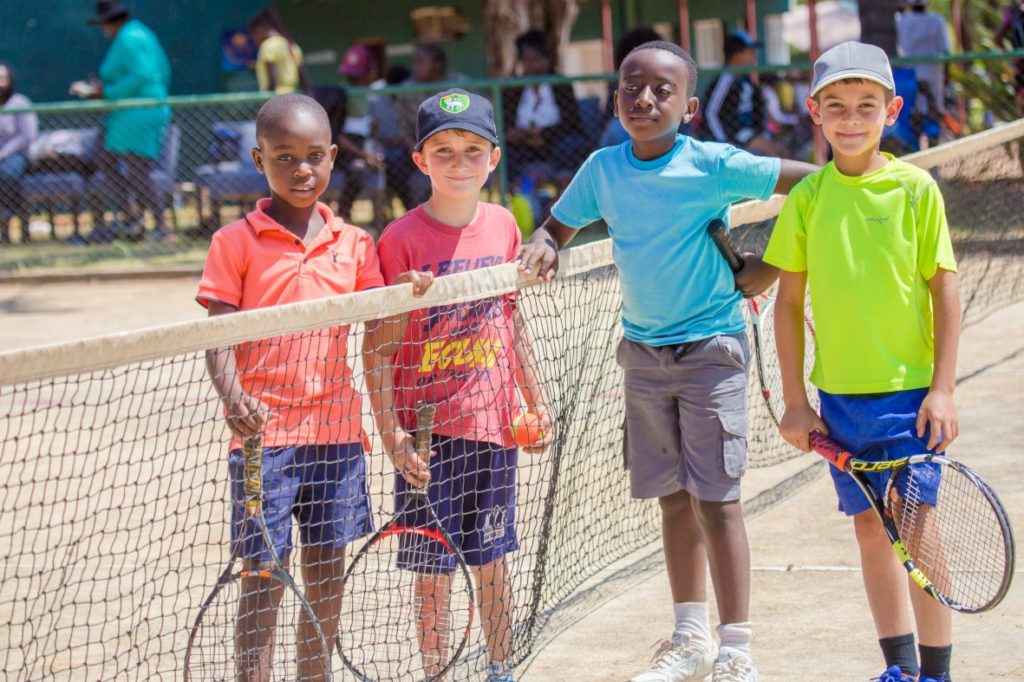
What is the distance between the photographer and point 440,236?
13.7ft

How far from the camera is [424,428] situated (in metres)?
3.94

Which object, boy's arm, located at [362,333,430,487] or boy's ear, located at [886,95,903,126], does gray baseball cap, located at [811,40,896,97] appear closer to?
boy's ear, located at [886,95,903,126]

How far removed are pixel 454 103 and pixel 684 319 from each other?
874 mm

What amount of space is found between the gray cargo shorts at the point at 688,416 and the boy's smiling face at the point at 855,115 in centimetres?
65

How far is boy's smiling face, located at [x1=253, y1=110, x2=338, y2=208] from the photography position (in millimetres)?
3992

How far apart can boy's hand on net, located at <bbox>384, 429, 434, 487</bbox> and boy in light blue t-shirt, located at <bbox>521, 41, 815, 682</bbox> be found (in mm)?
595

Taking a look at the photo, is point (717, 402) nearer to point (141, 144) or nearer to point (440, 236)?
point (440, 236)

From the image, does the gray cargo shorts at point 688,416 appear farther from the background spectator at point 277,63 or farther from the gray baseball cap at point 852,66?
the background spectator at point 277,63

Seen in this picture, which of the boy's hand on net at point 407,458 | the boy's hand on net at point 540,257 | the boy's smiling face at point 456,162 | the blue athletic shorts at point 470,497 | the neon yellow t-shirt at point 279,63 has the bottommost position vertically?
the blue athletic shorts at point 470,497

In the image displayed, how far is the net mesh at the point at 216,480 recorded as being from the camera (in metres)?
3.56

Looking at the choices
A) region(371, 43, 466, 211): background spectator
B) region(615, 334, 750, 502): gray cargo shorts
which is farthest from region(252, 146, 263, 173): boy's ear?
region(371, 43, 466, 211): background spectator

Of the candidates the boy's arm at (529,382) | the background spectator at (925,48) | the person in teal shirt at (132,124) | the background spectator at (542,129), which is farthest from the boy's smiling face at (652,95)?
the person in teal shirt at (132,124)

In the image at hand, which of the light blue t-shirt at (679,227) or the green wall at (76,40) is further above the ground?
the green wall at (76,40)

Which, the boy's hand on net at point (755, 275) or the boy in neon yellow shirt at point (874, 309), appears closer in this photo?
the boy in neon yellow shirt at point (874, 309)
